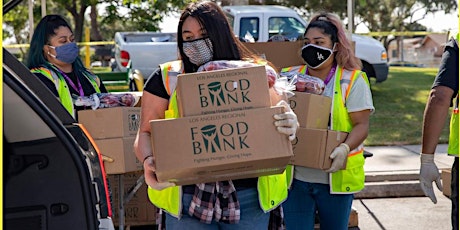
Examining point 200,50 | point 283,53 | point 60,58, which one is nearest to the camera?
point 200,50

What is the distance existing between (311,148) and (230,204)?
1.14 metres

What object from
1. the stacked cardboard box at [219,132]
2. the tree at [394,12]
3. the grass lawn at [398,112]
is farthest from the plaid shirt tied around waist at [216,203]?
the tree at [394,12]

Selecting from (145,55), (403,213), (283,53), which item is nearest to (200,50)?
(283,53)

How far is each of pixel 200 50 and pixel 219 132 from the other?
449mm

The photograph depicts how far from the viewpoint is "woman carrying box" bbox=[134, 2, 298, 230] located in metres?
3.07

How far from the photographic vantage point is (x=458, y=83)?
3.75 m

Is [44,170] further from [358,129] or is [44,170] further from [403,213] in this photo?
[403,213]

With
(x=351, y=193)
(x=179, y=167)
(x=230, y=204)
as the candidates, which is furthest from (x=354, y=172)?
(x=179, y=167)

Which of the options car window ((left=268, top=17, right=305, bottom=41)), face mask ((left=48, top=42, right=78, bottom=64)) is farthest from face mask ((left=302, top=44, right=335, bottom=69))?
car window ((left=268, top=17, right=305, bottom=41))

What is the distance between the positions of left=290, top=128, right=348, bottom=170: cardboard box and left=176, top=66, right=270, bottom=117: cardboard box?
1.16 meters

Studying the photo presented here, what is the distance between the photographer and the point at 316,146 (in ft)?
13.4

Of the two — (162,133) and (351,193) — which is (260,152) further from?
(351,193)

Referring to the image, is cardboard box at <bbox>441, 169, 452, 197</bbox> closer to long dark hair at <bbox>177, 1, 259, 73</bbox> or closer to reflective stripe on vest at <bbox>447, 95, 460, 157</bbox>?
reflective stripe on vest at <bbox>447, 95, 460, 157</bbox>

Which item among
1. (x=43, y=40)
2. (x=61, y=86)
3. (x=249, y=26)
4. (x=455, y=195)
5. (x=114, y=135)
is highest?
(x=249, y=26)
